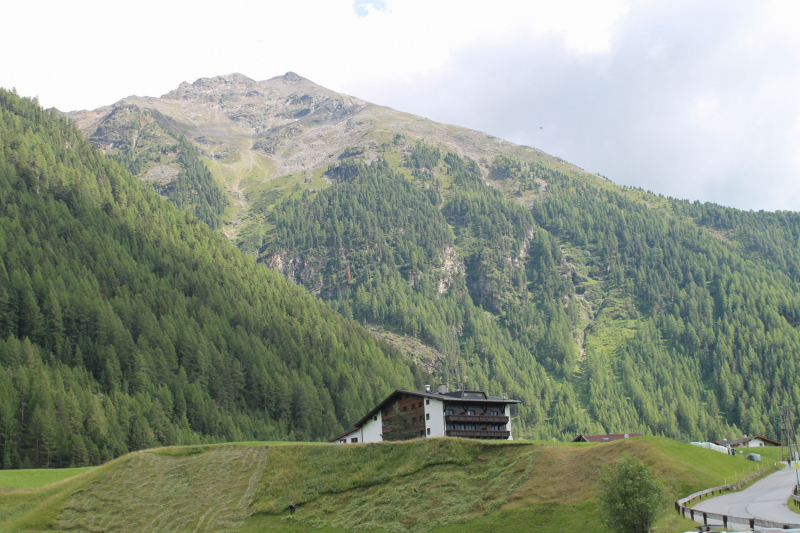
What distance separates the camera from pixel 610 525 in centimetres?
5009

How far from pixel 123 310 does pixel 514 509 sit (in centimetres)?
13059

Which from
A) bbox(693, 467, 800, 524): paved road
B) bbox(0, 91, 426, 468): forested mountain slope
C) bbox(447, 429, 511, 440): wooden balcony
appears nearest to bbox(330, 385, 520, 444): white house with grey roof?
bbox(447, 429, 511, 440): wooden balcony

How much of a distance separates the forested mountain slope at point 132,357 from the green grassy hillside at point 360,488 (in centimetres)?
3920

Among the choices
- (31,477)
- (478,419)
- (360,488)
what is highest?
(478,419)

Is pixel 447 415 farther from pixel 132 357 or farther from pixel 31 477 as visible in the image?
pixel 132 357

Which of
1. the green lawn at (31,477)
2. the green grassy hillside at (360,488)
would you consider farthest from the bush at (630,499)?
the green lawn at (31,477)

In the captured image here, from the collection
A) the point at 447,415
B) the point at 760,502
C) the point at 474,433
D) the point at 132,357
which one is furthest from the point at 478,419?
the point at 132,357

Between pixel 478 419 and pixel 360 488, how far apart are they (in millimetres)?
28565

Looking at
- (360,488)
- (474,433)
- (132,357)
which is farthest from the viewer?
(132,357)

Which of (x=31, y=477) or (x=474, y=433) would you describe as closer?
(x=31, y=477)

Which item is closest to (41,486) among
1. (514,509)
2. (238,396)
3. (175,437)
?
(175,437)

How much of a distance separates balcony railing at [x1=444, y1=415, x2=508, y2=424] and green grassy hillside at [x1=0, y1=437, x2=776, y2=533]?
1600 centimetres

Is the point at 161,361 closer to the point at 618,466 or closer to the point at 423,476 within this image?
the point at 423,476

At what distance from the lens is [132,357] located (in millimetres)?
148625
